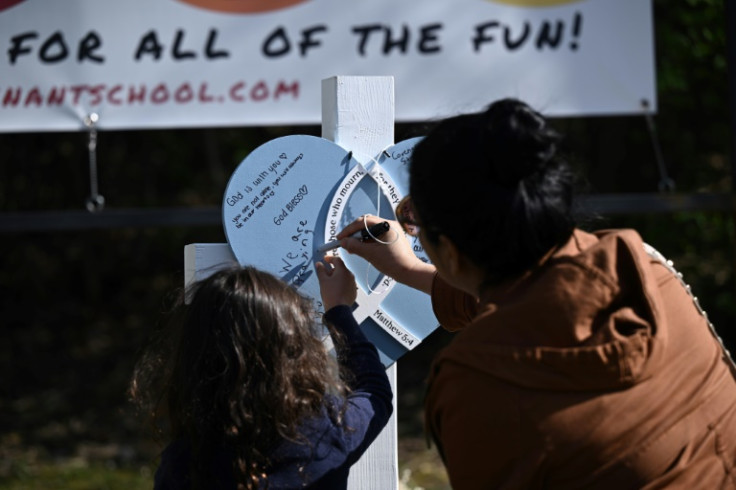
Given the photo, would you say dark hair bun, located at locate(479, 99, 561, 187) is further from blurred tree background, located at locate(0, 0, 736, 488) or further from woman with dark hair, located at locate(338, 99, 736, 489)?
blurred tree background, located at locate(0, 0, 736, 488)

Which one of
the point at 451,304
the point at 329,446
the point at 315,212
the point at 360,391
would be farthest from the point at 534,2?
the point at 329,446

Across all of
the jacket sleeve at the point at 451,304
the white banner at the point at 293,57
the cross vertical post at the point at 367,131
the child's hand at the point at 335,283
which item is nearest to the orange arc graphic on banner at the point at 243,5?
the white banner at the point at 293,57

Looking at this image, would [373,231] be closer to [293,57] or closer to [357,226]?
[357,226]

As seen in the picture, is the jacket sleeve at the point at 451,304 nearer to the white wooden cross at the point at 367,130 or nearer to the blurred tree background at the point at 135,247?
the white wooden cross at the point at 367,130

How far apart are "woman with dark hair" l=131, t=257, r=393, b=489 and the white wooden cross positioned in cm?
33

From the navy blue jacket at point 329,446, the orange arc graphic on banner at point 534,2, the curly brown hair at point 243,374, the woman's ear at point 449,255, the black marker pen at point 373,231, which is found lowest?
the navy blue jacket at point 329,446

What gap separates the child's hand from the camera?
1.77m

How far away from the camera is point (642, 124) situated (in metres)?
5.80

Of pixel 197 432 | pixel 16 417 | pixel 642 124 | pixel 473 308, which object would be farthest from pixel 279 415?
pixel 642 124

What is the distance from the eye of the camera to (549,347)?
120 centimetres

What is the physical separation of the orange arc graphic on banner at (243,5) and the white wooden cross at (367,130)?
1.79m

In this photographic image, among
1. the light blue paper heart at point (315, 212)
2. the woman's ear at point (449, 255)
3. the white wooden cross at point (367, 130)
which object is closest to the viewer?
the woman's ear at point (449, 255)

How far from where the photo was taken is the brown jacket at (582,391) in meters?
1.19

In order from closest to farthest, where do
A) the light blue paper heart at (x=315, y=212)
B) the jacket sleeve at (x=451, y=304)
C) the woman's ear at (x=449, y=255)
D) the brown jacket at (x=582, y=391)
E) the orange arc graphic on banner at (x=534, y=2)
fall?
1. the brown jacket at (x=582, y=391)
2. the woman's ear at (x=449, y=255)
3. the jacket sleeve at (x=451, y=304)
4. the light blue paper heart at (x=315, y=212)
5. the orange arc graphic on banner at (x=534, y=2)
